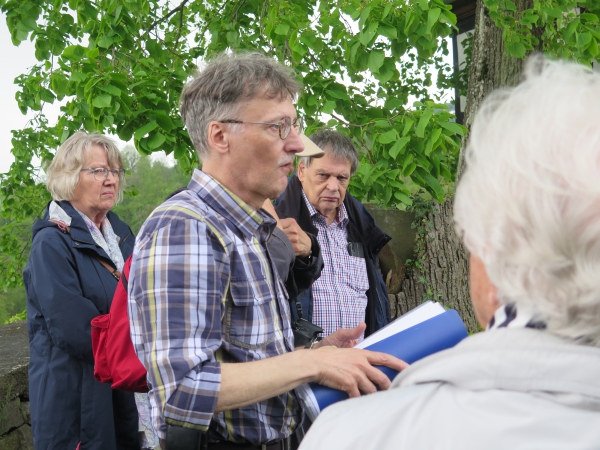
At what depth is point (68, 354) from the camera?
274 cm

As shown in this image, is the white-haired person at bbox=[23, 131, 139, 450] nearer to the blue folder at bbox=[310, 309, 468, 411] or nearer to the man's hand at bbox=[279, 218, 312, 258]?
the man's hand at bbox=[279, 218, 312, 258]

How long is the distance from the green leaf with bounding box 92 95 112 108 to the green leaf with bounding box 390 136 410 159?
1803 millimetres

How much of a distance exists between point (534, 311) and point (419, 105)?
141 inches

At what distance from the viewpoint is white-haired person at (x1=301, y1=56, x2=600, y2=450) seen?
82 centimetres

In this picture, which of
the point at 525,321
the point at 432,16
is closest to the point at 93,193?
the point at 432,16

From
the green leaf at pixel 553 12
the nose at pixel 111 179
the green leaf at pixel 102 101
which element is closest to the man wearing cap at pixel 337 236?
the nose at pixel 111 179

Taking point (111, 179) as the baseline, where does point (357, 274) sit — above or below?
below

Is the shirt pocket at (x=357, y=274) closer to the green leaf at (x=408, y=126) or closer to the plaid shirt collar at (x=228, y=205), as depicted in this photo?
the green leaf at (x=408, y=126)

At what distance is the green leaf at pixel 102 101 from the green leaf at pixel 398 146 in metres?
1.80

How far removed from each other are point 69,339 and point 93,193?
811mm

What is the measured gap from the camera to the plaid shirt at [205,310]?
1.45 metres

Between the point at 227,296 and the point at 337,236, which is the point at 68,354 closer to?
the point at 227,296

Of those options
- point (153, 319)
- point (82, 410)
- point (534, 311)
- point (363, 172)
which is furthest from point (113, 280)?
point (534, 311)

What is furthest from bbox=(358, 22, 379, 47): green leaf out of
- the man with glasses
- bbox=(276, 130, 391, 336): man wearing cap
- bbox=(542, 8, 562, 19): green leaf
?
the man with glasses
